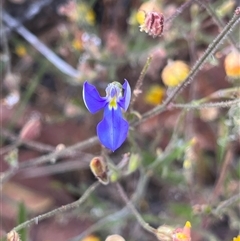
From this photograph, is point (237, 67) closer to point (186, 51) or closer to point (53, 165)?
point (186, 51)

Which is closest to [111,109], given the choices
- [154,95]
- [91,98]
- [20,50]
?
[91,98]

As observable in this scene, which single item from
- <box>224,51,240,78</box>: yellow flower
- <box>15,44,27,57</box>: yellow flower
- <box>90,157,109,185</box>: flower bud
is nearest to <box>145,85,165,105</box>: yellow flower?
<box>15,44,27,57</box>: yellow flower

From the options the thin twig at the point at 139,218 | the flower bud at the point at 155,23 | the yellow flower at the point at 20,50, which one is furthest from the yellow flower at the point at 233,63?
the yellow flower at the point at 20,50

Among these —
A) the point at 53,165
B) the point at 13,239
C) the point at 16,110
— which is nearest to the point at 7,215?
the point at 53,165

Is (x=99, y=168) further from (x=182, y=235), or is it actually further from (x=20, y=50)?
(x=20, y=50)

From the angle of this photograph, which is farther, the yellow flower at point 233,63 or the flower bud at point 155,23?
the yellow flower at point 233,63

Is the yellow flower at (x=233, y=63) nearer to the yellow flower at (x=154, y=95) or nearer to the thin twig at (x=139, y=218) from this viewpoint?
the thin twig at (x=139, y=218)

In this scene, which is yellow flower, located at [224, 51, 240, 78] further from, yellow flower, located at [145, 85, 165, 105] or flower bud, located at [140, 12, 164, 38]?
yellow flower, located at [145, 85, 165, 105]
